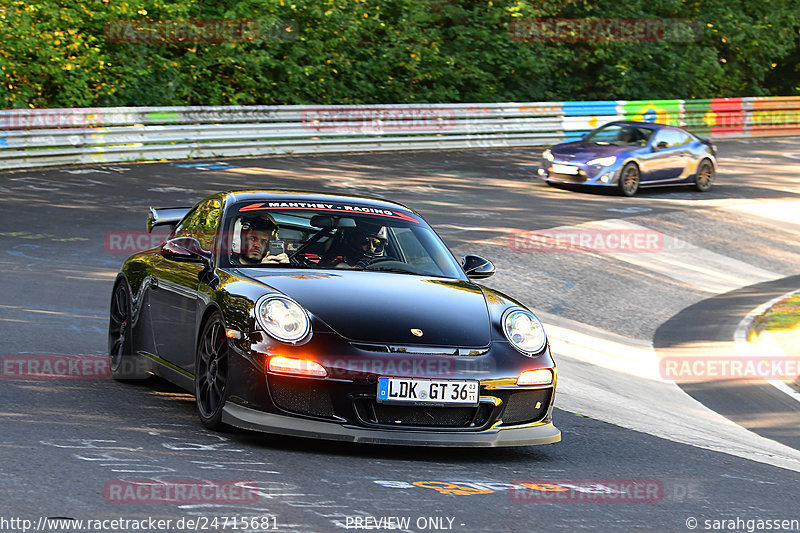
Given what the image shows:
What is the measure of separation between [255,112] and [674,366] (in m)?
15.0

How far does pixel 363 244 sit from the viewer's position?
7.24 metres

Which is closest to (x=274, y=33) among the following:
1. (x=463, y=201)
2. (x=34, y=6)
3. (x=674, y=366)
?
(x=34, y=6)

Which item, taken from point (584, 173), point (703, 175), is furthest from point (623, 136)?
point (703, 175)

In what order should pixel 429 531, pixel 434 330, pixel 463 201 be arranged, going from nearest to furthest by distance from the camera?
pixel 429 531 → pixel 434 330 → pixel 463 201

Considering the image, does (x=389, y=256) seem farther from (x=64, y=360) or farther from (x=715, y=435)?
(x=715, y=435)

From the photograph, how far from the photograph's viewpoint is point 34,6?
25.0 meters

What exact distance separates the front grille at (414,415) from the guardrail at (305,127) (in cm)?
1597

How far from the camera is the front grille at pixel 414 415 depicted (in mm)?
5879

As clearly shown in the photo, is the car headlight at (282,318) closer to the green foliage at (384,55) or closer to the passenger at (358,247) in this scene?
the passenger at (358,247)

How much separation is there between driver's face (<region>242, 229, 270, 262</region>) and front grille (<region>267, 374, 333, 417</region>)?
1.32m

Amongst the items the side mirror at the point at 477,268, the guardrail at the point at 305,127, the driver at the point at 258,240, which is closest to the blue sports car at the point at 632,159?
the guardrail at the point at 305,127

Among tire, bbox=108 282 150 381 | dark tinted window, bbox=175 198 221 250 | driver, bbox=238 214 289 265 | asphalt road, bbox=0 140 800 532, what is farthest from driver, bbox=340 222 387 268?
tire, bbox=108 282 150 381

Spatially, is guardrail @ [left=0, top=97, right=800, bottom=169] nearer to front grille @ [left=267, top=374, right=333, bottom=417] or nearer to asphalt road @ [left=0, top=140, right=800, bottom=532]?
asphalt road @ [left=0, top=140, right=800, bottom=532]

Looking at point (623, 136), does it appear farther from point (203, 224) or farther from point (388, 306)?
point (388, 306)
